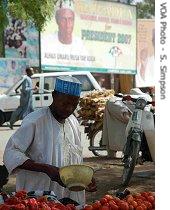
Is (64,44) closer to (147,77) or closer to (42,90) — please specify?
(42,90)

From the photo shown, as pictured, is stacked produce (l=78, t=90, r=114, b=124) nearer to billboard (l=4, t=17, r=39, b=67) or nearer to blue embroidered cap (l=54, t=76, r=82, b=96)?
blue embroidered cap (l=54, t=76, r=82, b=96)

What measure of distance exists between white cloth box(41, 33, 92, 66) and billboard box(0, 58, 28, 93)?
91.8 inches

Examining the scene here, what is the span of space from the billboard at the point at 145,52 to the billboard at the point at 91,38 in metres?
2.36

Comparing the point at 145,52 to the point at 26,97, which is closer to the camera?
the point at 26,97

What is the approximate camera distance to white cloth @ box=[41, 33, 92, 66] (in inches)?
1033

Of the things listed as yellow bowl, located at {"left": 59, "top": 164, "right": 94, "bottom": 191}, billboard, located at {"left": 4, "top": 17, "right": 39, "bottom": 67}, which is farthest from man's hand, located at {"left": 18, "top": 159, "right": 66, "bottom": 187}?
billboard, located at {"left": 4, "top": 17, "right": 39, "bottom": 67}

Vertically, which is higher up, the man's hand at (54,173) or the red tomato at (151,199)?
the man's hand at (54,173)

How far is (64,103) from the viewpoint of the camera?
12.7 feet

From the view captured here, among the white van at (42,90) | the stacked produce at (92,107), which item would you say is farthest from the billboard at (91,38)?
the stacked produce at (92,107)

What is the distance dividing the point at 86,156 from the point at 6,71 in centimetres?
1724

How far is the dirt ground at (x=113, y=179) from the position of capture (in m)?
7.76

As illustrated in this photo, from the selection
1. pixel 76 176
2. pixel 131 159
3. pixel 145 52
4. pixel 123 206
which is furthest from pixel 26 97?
pixel 145 52

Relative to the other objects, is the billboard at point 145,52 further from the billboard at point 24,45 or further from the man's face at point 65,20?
the man's face at point 65,20

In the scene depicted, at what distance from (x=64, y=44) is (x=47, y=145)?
23779 mm
